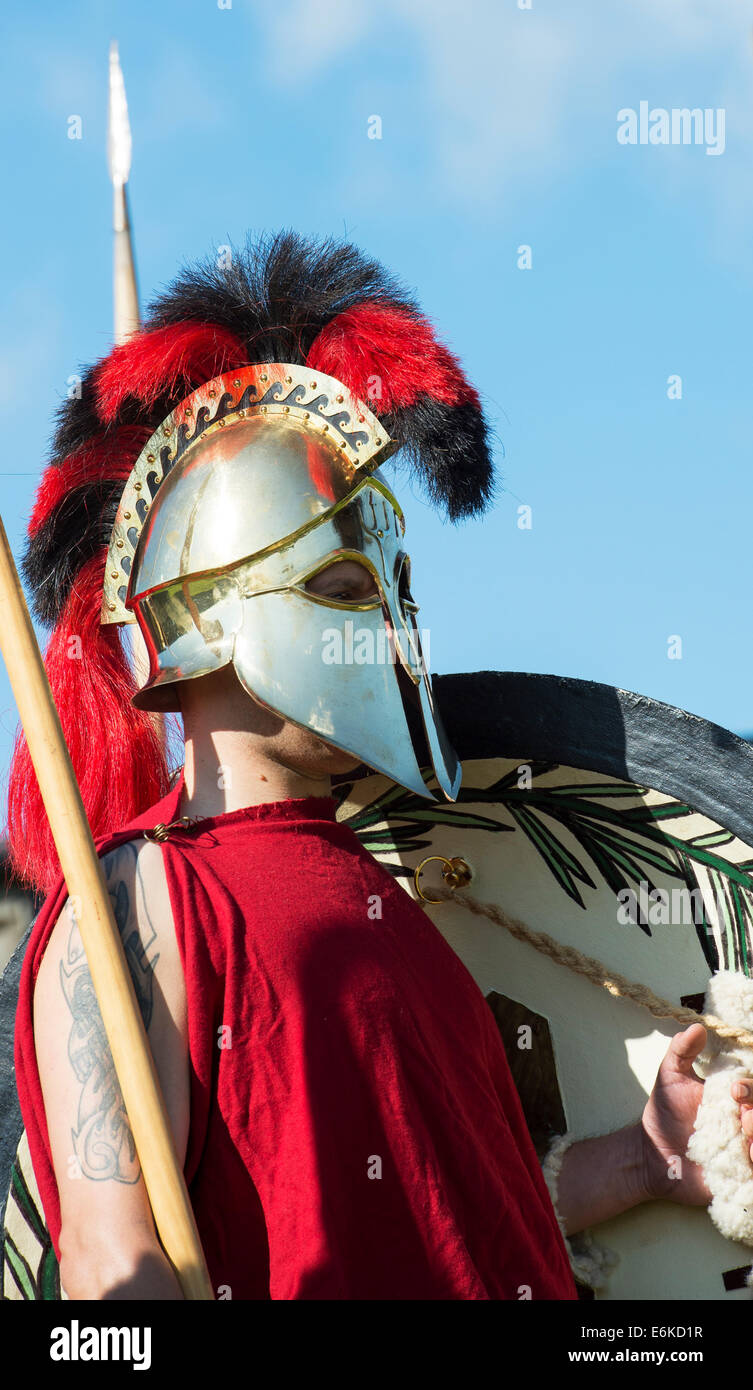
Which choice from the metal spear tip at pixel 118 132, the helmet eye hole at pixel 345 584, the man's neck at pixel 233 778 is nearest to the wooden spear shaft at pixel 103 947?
the man's neck at pixel 233 778

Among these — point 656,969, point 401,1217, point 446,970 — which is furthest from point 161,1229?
point 656,969

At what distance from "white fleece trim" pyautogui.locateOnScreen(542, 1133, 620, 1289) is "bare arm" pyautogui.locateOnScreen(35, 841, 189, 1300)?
2.95 ft

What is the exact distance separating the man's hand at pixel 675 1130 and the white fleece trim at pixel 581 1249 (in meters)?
0.16

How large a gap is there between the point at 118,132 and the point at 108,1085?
340cm

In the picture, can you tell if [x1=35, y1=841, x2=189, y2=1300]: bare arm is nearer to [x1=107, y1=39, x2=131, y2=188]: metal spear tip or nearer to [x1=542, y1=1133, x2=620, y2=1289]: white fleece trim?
[x1=542, y1=1133, x2=620, y2=1289]: white fleece trim

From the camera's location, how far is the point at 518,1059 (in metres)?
2.65

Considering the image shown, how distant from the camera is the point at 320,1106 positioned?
1.92m

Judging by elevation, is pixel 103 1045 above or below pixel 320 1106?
above

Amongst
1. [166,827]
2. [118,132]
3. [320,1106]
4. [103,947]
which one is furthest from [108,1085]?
[118,132]

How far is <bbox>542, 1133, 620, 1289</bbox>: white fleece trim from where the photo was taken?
2.49 m

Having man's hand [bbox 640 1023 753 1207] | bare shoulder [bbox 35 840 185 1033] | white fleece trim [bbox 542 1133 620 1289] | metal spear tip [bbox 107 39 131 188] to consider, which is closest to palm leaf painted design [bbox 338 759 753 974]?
man's hand [bbox 640 1023 753 1207]

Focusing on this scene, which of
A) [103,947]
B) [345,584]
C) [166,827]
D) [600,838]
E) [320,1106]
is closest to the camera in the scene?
[103,947]

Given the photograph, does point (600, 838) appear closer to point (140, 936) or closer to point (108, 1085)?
point (140, 936)
